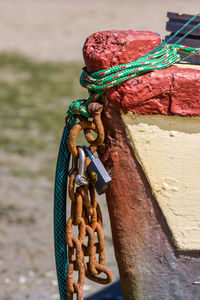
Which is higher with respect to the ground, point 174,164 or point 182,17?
point 182,17

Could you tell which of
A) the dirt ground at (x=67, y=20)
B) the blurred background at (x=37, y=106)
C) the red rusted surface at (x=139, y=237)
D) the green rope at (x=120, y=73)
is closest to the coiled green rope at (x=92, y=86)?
the green rope at (x=120, y=73)

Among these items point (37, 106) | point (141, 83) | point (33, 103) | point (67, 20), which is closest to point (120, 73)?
point (141, 83)

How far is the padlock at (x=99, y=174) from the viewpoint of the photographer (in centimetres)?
166

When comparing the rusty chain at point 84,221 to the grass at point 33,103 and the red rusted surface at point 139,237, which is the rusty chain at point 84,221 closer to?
the red rusted surface at point 139,237

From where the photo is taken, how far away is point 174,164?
171 cm

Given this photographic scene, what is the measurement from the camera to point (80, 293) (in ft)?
5.55

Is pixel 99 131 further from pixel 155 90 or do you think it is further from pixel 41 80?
pixel 41 80

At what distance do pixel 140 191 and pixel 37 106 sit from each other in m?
5.35

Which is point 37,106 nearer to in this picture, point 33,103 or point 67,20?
point 33,103

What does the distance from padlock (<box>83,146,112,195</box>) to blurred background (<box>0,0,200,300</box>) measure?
6.01 ft

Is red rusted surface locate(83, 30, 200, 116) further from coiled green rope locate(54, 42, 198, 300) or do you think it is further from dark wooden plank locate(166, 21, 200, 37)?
dark wooden plank locate(166, 21, 200, 37)

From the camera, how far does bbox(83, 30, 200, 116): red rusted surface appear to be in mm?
1629

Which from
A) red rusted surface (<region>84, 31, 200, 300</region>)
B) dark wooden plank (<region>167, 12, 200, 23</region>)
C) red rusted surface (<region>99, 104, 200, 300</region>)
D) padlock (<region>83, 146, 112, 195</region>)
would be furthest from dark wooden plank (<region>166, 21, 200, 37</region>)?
padlock (<region>83, 146, 112, 195</region>)

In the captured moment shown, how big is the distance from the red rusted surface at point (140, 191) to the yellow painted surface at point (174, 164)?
A: 0.03 metres
